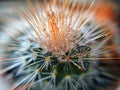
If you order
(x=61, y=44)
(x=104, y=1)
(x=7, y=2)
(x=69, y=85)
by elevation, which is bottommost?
(x=69, y=85)

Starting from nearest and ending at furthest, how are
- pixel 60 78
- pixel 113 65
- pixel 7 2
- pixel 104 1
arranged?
pixel 60 78
pixel 113 65
pixel 104 1
pixel 7 2

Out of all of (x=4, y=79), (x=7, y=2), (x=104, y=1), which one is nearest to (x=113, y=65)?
(x=4, y=79)

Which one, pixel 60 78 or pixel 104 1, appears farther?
pixel 104 1

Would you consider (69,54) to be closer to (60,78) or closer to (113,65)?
(60,78)

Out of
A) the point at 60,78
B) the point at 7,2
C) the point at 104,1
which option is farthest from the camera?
the point at 7,2

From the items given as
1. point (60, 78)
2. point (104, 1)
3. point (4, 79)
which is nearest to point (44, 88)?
point (60, 78)

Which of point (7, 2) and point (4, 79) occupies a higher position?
point (7, 2)
